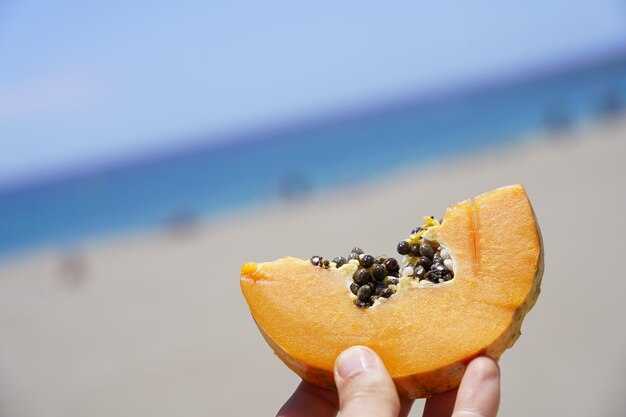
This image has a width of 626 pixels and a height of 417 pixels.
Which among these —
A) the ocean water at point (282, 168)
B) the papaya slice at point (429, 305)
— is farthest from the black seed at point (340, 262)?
the ocean water at point (282, 168)

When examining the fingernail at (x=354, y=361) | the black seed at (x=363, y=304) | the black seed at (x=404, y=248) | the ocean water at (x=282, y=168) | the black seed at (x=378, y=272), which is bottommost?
the fingernail at (x=354, y=361)

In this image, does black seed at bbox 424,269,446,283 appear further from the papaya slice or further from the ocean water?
the ocean water

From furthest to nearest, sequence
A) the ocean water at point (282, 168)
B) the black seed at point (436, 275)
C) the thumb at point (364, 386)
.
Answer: the ocean water at point (282, 168) < the black seed at point (436, 275) < the thumb at point (364, 386)

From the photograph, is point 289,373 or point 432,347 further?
point 289,373

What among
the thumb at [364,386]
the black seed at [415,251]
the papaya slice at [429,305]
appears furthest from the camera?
the black seed at [415,251]

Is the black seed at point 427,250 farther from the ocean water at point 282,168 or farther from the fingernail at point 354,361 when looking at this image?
the ocean water at point 282,168

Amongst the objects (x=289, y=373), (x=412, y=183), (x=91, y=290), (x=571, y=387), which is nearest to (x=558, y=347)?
(x=571, y=387)

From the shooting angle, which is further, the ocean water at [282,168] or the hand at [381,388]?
the ocean water at [282,168]

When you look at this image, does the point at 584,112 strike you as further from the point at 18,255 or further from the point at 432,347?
the point at 432,347
